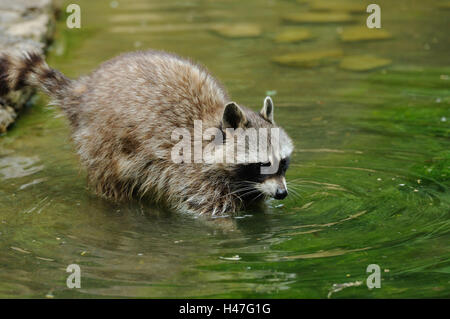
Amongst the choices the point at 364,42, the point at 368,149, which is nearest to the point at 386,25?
the point at 364,42

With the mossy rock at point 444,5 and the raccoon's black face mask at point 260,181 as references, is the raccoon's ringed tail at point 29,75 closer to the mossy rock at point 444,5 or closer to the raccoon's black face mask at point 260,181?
the raccoon's black face mask at point 260,181

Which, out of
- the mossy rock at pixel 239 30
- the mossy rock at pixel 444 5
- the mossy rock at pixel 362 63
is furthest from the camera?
the mossy rock at pixel 444 5

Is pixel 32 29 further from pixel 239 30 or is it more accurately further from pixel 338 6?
pixel 338 6

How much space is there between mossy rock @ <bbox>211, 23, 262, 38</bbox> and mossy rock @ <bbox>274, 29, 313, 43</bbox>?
15.6 inches

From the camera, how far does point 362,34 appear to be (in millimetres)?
10797

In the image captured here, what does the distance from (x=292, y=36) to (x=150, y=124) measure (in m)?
5.59

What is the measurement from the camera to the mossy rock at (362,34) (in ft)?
34.8

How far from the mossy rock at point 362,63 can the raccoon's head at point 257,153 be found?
13.4ft

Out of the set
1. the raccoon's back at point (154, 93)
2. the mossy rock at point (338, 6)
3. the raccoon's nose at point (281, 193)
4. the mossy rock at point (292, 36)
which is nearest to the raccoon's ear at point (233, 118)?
the raccoon's back at point (154, 93)

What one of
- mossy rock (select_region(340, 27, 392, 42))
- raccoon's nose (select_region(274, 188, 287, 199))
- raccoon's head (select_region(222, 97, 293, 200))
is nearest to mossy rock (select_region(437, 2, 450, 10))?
mossy rock (select_region(340, 27, 392, 42))

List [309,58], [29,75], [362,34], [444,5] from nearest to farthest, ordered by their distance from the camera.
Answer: [29,75] → [309,58] → [362,34] → [444,5]

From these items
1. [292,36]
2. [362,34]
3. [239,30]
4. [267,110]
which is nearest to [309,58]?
[292,36]

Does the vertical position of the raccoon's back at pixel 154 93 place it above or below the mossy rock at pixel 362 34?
below

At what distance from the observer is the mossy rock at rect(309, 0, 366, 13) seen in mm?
12234
